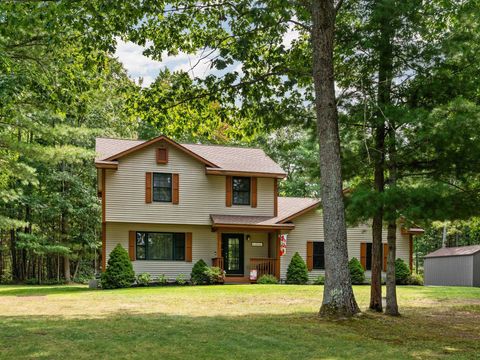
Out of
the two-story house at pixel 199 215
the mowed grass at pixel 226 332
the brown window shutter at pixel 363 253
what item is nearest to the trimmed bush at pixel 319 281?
the two-story house at pixel 199 215

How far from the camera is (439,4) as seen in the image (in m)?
10.7

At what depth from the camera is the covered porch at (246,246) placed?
76.2 feet

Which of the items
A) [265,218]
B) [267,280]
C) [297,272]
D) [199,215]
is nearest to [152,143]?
[199,215]

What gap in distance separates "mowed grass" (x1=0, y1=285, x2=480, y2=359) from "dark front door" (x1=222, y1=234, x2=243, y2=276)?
10.9 metres

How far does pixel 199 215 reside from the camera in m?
23.6

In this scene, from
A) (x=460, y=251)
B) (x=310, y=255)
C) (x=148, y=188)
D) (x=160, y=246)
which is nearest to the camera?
(x=148, y=188)

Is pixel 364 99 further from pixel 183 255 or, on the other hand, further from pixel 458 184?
pixel 183 255

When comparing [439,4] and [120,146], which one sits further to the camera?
[120,146]

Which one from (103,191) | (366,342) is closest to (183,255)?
(103,191)

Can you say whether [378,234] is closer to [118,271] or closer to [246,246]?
[118,271]

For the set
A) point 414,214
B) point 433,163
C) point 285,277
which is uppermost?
point 433,163

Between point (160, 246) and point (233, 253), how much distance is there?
3368mm

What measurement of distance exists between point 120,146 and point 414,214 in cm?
1761

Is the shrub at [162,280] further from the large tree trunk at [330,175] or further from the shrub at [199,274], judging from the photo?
the large tree trunk at [330,175]
